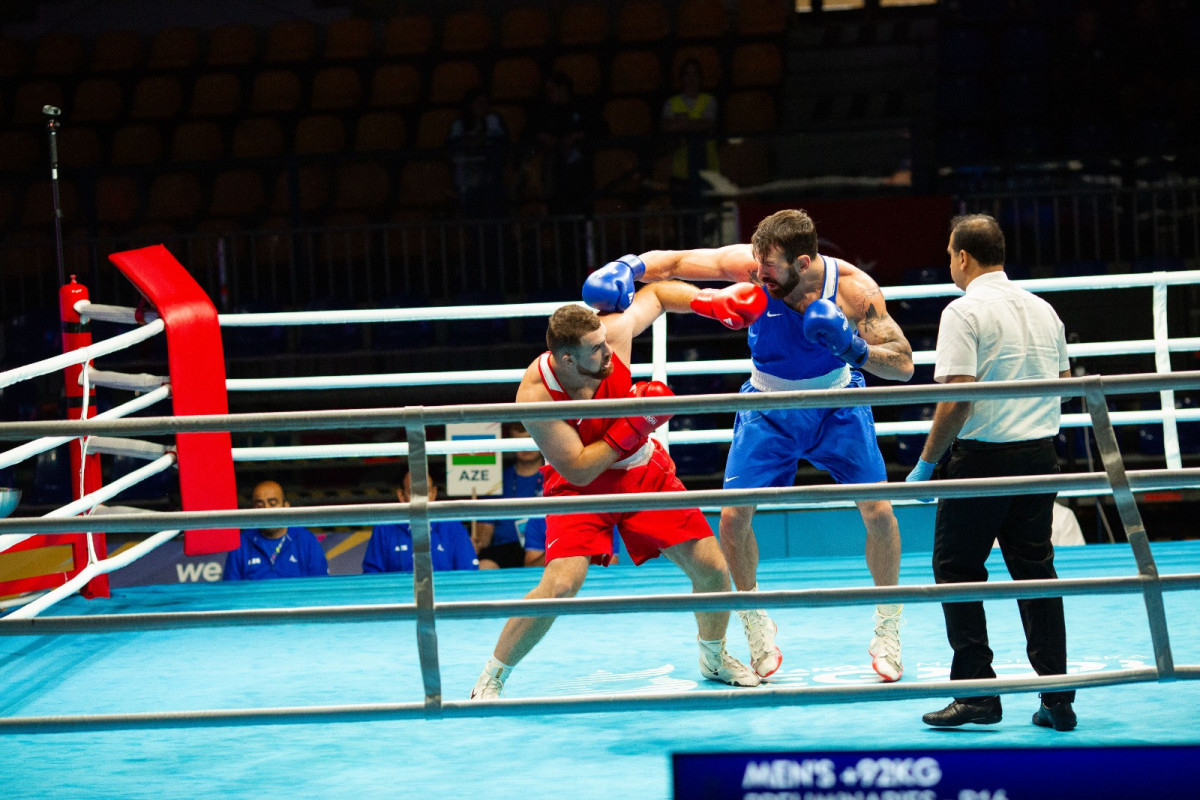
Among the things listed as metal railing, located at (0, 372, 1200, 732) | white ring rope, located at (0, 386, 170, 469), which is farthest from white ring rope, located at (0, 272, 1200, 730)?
white ring rope, located at (0, 386, 170, 469)

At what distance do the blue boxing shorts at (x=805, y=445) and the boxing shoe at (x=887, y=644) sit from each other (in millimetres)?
381

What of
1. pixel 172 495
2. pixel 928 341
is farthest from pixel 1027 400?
pixel 172 495

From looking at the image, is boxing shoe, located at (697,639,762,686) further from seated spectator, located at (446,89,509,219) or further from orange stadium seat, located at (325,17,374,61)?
orange stadium seat, located at (325,17,374,61)

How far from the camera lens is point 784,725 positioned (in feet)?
10.7

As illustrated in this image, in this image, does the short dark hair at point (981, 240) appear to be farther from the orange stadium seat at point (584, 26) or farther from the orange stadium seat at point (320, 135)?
the orange stadium seat at point (584, 26)

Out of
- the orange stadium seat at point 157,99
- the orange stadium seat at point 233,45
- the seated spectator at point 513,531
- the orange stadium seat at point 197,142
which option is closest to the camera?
the seated spectator at point 513,531

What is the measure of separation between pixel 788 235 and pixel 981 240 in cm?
52

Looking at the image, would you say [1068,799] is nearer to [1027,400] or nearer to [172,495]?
[1027,400]

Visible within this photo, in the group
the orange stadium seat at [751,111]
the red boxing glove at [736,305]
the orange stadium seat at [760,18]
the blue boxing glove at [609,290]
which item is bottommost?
the red boxing glove at [736,305]

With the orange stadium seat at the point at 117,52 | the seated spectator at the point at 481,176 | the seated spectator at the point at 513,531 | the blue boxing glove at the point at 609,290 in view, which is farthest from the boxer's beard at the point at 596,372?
the orange stadium seat at the point at 117,52

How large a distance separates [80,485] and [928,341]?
4815mm

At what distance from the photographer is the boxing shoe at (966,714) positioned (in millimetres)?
3189

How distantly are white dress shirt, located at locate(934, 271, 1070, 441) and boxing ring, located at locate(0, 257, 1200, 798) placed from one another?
439 mm

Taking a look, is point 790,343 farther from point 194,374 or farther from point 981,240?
point 194,374
